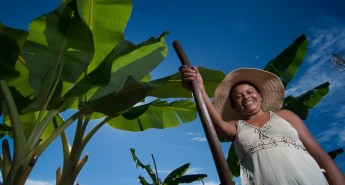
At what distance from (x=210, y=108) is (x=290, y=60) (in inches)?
111

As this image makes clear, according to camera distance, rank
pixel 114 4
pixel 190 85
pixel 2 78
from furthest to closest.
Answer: pixel 114 4
pixel 2 78
pixel 190 85

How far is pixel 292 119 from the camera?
4.82 feet

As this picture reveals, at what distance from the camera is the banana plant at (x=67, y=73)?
2.27m

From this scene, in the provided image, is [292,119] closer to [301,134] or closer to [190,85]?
[301,134]

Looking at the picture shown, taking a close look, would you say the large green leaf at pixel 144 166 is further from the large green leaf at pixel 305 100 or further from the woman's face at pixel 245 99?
the woman's face at pixel 245 99

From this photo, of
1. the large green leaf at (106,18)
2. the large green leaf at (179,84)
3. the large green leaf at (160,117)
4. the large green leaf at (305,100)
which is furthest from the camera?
the large green leaf at (305,100)

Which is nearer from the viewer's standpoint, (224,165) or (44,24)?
(224,165)

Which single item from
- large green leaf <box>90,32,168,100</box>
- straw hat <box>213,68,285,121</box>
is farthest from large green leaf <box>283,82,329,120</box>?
straw hat <box>213,68,285,121</box>

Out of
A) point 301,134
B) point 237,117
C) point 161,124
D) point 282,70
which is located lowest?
point 301,134

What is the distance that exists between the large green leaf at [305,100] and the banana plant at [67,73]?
188cm

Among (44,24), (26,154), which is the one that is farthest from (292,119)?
(44,24)

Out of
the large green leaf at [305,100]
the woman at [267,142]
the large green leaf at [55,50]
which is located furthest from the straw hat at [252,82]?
the large green leaf at [305,100]

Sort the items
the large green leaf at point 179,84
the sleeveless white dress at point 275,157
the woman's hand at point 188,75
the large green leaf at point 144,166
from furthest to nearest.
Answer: the large green leaf at point 144,166, the large green leaf at point 179,84, the woman's hand at point 188,75, the sleeveless white dress at point 275,157

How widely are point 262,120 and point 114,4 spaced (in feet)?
6.47
